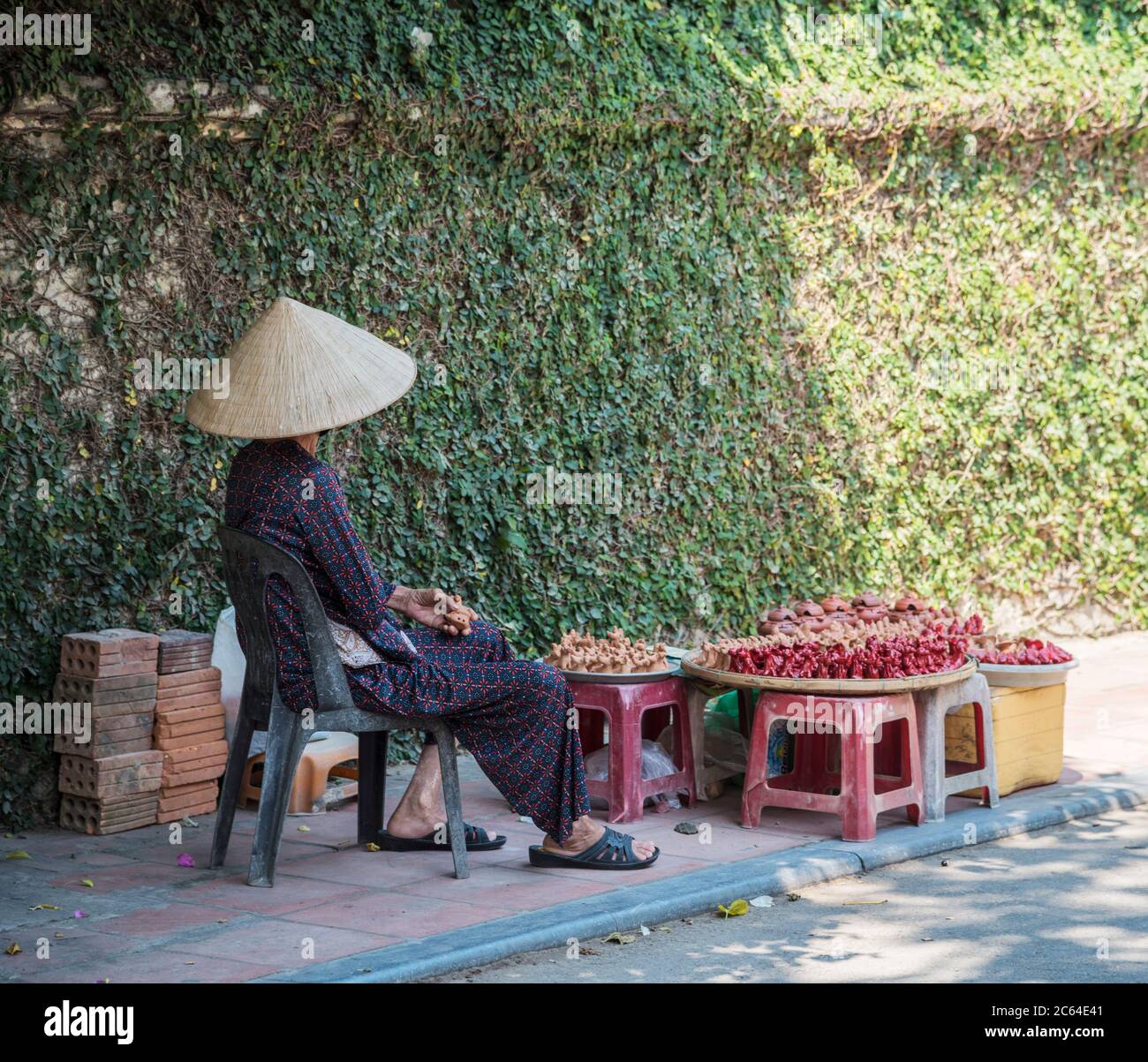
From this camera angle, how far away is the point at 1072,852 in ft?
20.5

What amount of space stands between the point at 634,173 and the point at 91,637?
369 cm

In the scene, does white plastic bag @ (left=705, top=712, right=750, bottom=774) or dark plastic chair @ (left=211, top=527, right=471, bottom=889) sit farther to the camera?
white plastic bag @ (left=705, top=712, right=750, bottom=774)

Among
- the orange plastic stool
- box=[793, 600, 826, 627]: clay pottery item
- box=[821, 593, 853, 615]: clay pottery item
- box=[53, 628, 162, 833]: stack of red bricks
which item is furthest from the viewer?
box=[821, 593, 853, 615]: clay pottery item

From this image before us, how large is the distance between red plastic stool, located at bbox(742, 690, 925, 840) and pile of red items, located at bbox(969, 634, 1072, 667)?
71cm

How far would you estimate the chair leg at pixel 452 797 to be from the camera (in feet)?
18.6

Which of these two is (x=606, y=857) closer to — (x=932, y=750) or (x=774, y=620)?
(x=932, y=750)

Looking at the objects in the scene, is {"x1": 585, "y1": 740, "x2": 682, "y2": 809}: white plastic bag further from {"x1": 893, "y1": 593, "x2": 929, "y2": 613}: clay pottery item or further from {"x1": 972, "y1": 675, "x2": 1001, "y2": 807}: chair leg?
{"x1": 893, "y1": 593, "x2": 929, "y2": 613}: clay pottery item

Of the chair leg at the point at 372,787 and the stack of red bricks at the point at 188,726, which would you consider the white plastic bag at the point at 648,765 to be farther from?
the stack of red bricks at the point at 188,726

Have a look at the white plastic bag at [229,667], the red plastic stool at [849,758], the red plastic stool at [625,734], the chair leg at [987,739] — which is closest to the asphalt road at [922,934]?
the red plastic stool at [849,758]

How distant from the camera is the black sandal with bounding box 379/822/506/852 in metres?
6.09

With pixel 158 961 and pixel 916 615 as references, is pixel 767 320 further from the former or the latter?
pixel 158 961

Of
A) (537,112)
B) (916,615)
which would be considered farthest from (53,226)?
(916,615)

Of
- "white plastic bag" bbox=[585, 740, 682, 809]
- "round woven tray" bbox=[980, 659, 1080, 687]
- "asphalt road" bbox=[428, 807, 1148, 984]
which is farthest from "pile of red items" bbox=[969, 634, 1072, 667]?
"white plastic bag" bbox=[585, 740, 682, 809]

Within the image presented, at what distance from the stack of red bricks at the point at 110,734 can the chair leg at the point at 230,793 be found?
67 centimetres
